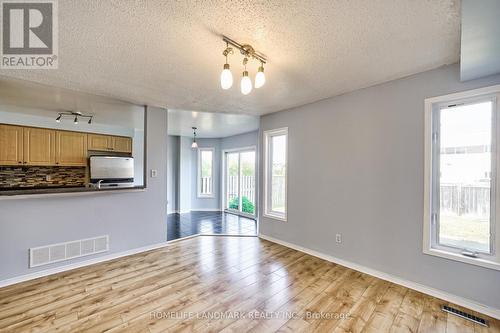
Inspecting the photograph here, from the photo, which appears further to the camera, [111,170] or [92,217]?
[111,170]

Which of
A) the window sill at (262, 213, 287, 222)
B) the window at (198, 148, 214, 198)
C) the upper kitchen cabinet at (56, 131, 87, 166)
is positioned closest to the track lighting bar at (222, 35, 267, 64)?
the window sill at (262, 213, 287, 222)

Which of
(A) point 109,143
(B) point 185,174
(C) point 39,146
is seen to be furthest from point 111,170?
(B) point 185,174

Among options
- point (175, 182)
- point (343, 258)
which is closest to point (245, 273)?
point (343, 258)

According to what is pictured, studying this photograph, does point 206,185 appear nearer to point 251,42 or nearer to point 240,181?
point 240,181

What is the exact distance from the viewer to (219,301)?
2115mm

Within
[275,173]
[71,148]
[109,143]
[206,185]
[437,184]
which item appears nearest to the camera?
[437,184]

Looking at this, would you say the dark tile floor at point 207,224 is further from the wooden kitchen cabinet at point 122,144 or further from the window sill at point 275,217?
the wooden kitchen cabinet at point 122,144

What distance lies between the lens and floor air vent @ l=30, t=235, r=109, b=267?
2.59m

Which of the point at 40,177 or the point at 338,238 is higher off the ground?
the point at 40,177

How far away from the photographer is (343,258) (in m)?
2.96

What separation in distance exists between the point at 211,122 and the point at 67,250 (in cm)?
335

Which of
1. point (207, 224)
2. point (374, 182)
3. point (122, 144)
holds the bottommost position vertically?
point (207, 224)

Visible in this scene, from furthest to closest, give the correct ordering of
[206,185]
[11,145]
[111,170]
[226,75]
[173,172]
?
[206,185]
[173,172]
[111,170]
[11,145]
[226,75]

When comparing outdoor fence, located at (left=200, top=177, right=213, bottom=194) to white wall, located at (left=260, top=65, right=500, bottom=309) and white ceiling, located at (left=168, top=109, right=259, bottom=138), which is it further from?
white wall, located at (left=260, top=65, right=500, bottom=309)
